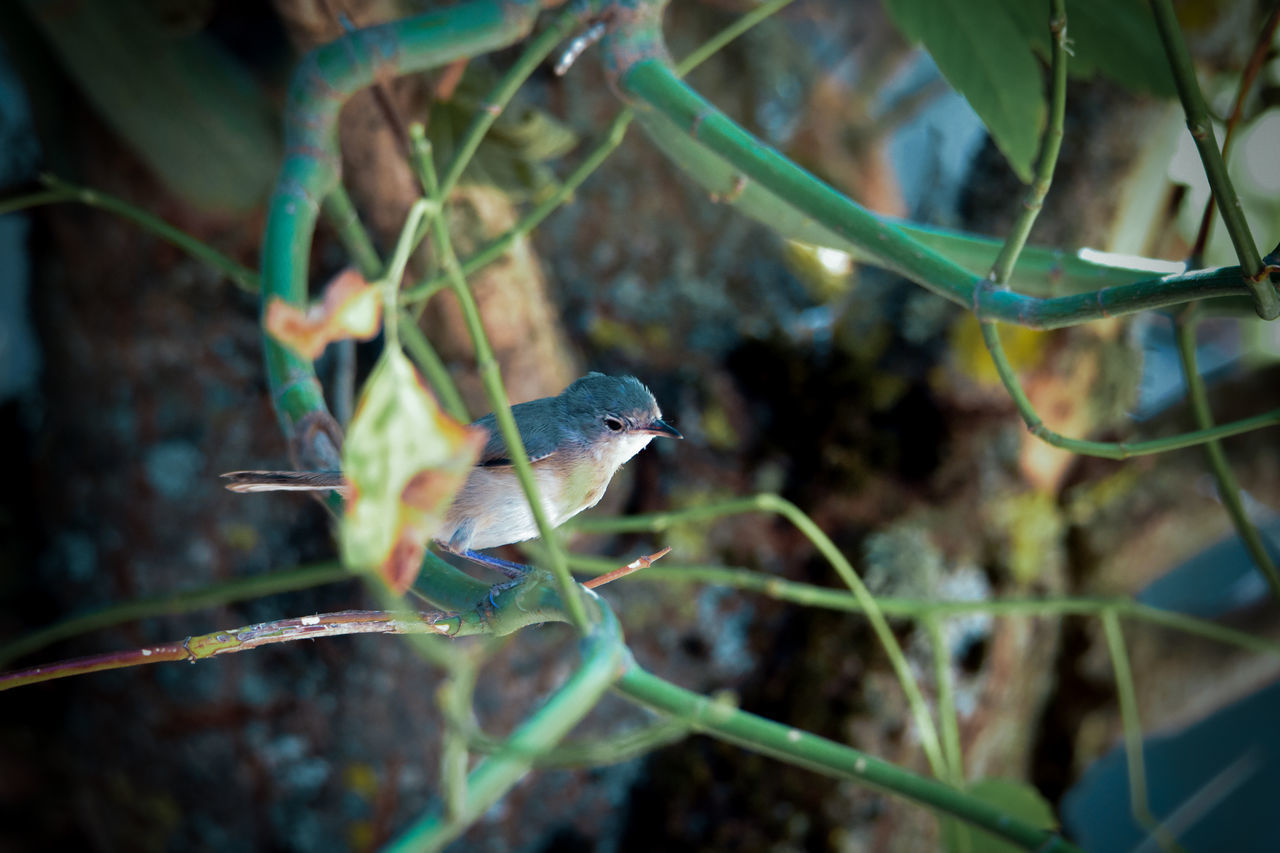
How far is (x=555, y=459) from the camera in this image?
0.90 meters

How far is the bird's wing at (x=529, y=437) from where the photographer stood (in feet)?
2.85

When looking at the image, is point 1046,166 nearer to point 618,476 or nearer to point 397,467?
point 397,467

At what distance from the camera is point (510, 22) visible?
0.81 meters

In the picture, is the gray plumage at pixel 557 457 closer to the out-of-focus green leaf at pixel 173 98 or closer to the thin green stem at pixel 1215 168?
the thin green stem at pixel 1215 168

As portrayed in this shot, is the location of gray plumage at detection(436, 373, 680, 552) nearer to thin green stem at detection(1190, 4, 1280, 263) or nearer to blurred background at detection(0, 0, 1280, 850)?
blurred background at detection(0, 0, 1280, 850)

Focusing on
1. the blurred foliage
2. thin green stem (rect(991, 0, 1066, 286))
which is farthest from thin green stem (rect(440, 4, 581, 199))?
thin green stem (rect(991, 0, 1066, 286))

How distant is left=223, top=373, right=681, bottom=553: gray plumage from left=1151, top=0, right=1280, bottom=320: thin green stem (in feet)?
1.60

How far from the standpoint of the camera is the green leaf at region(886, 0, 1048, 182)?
2.54 feet

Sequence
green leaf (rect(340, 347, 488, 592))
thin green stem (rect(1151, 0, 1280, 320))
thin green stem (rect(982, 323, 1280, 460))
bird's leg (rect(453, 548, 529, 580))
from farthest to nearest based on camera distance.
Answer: bird's leg (rect(453, 548, 529, 580)) → thin green stem (rect(982, 323, 1280, 460)) → thin green stem (rect(1151, 0, 1280, 320)) → green leaf (rect(340, 347, 488, 592))

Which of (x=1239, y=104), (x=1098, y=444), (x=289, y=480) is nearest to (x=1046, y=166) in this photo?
(x=1098, y=444)

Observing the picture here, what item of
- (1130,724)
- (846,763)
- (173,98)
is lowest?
(1130,724)

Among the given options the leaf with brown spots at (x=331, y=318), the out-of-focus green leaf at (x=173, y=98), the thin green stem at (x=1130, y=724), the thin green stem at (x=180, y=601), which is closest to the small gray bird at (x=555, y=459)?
the thin green stem at (x=180, y=601)

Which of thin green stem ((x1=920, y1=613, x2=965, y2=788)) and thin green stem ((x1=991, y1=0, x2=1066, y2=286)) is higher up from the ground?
thin green stem ((x1=991, y1=0, x2=1066, y2=286))

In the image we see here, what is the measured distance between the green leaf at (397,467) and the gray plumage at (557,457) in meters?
0.45
